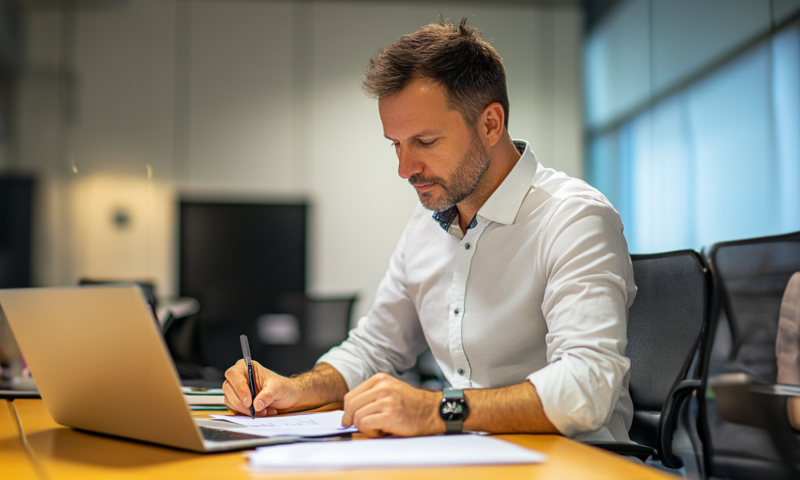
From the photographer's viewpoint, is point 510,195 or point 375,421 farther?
point 510,195

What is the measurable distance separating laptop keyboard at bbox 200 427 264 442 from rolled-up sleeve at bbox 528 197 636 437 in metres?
0.41

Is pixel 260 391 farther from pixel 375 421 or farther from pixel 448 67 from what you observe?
pixel 448 67

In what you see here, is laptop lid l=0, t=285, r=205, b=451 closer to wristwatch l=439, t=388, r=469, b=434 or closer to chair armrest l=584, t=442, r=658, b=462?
wristwatch l=439, t=388, r=469, b=434

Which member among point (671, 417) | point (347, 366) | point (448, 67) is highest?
point (448, 67)

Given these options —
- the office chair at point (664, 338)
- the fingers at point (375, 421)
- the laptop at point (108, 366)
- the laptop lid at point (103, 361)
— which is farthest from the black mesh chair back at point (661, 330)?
the laptop lid at point (103, 361)

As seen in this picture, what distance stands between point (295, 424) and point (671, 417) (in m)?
0.83

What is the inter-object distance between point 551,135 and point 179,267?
9.90 ft

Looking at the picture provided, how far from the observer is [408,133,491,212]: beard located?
4.32ft

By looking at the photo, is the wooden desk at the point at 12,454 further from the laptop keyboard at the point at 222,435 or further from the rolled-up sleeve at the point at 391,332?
the rolled-up sleeve at the point at 391,332

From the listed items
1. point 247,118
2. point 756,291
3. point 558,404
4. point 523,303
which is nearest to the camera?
point 558,404

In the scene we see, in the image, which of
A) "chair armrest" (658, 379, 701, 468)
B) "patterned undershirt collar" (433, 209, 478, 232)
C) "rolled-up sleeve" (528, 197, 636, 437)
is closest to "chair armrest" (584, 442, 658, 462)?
"rolled-up sleeve" (528, 197, 636, 437)

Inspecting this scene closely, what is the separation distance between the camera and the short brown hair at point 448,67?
1.27 meters

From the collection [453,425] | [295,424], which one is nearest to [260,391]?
[295,424]

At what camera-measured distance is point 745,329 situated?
3.68 ft
